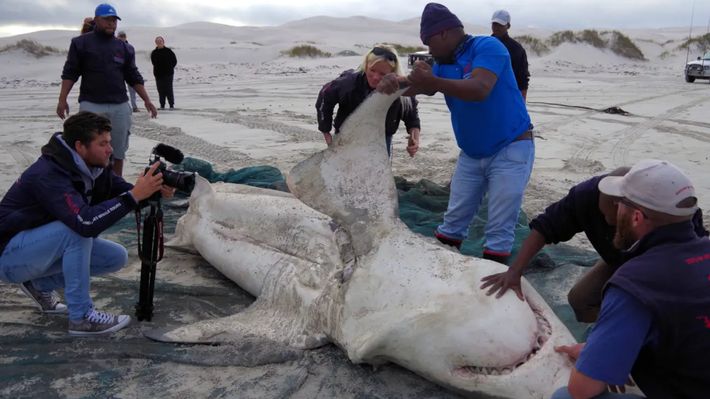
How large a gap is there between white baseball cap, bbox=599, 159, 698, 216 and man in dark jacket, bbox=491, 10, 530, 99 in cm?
545

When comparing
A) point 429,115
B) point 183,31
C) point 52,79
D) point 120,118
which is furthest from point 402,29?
point 120,118

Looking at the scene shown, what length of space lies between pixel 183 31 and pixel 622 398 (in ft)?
241

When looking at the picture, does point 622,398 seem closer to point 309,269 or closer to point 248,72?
point 309,269

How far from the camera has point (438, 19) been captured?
383 cm

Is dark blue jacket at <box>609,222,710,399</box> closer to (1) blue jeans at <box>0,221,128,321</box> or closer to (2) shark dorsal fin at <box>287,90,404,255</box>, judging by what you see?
(2) shark dorsal fin at <box>287,90,404,255</box>

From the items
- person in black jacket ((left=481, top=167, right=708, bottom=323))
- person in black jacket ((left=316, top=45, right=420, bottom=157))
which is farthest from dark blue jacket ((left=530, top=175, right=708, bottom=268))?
person in black jacket ((left=316, top=45, right=420, bottom=157))

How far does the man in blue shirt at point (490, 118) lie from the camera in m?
3.80

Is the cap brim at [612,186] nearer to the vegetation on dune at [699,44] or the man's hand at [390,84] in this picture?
the man's hand at [390,84]

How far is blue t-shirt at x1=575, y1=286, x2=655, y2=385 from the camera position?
6.31ft

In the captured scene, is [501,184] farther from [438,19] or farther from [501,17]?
[501,17]

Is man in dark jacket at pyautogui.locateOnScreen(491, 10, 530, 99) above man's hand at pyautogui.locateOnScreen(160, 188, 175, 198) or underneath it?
above

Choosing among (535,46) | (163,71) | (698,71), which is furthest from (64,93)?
(535,46)

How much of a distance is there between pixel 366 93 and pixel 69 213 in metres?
2.55

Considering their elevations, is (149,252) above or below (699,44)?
below
